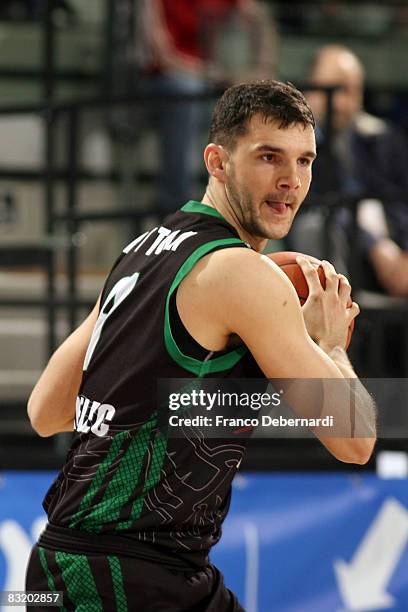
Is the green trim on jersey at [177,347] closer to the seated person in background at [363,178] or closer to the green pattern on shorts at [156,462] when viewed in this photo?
the green pattern on shorts at [156,462]

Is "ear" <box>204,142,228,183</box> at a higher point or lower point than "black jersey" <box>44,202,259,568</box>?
higher

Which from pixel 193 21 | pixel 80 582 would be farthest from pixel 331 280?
pixel 193 21

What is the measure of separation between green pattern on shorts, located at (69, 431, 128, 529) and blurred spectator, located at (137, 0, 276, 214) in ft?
12.6

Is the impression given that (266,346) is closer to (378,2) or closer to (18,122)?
(18,122)

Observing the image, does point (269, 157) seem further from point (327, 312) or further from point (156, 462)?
point (156, 462)

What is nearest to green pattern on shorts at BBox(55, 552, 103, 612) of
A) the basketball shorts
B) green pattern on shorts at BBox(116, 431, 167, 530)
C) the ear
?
the basketball shorts

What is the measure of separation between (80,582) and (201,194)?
3.64 m

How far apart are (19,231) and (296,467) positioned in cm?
184

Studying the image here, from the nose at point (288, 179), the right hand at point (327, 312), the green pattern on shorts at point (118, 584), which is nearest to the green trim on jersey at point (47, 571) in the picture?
the green pattern on shorts at point (118, 584)

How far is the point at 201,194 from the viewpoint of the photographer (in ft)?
20.1

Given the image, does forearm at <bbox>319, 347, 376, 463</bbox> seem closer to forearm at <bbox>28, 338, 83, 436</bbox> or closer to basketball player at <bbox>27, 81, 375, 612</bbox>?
basketball player at <bbox>27, 81, 375, 612</bbox>

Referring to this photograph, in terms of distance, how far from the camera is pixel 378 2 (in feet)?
25.3

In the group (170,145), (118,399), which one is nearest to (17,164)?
(170,145)

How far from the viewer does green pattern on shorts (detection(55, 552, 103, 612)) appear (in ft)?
8.90
